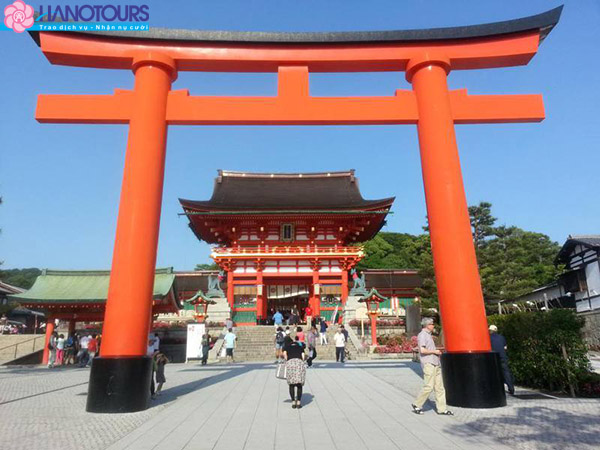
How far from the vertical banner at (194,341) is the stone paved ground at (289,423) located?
26.9 ft

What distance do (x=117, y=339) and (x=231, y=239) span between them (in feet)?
65.8

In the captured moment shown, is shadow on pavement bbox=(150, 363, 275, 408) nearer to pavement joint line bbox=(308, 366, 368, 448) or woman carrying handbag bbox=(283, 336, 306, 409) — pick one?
woman carrying handbag bbox=(283, 336, 306, 409)

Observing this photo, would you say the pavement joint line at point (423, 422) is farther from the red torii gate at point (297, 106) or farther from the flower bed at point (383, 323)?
the flower bed at point (383, 323)

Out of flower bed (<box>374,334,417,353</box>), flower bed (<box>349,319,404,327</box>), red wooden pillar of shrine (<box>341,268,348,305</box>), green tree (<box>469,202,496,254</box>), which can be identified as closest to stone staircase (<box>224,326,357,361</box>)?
flower bed (<box>349,319,404,327</box>)

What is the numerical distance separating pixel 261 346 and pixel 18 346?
1391 cm

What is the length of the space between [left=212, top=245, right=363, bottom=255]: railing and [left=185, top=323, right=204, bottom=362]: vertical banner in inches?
329

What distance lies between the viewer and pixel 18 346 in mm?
Result: 21703

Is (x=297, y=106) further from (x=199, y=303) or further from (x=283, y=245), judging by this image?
(x=283, y=245)

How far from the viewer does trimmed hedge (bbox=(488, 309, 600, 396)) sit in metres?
7.54

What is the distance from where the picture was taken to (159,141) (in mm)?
7402

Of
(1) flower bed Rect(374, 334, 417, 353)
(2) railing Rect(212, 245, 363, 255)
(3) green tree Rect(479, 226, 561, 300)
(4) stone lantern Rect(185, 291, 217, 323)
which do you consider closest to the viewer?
(1) flower bed Rect(374, 334, 417, 353)

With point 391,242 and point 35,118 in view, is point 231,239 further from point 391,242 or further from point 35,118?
point 391,242

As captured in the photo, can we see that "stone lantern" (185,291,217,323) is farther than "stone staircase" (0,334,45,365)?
No


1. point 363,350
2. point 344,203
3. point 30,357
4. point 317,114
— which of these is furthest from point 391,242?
point 317,114
